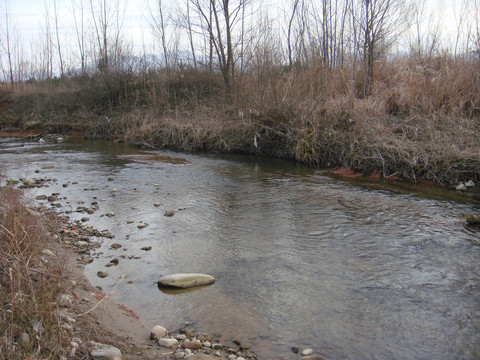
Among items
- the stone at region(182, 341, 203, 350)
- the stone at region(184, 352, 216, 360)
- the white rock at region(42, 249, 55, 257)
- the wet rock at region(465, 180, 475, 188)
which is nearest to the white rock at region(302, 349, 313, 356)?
the stone at region(184, 352, 216, 360)

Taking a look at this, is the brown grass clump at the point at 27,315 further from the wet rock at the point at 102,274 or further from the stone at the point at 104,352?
the wet rock at the point at 102,274

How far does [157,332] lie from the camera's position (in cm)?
356

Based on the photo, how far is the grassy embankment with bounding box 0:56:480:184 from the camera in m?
10.4

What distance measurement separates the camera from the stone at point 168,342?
3377 millimetres

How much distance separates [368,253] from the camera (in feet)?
18.2

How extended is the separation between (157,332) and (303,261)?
2392mm

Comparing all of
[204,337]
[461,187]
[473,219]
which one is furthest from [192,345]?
[461,187]

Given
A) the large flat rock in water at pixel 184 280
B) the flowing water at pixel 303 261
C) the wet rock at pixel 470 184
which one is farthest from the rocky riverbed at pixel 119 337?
the wet rock at pixel 470 184

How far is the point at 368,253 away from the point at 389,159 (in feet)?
19.7

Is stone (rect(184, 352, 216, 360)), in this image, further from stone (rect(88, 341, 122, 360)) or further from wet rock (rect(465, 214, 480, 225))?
wet rock (rect(465, 214, 480, 225))

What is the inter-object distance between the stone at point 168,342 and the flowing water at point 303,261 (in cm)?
34

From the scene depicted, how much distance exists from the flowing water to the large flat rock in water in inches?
4.1

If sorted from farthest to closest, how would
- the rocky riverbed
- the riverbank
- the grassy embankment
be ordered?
the grassy embankment → the rocky riverbed → the riverbank

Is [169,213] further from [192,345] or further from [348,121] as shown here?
[348,121]
